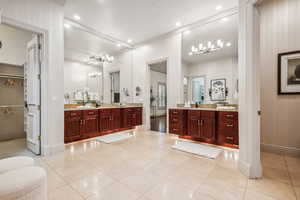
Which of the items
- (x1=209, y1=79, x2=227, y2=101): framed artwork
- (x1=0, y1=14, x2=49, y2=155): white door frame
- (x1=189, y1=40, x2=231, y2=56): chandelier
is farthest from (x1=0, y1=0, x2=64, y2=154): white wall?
(x1=209, y1=79, x2=227, y2=101): framed artwork

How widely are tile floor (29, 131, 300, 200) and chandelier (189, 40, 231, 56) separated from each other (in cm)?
267

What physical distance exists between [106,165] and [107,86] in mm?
3581

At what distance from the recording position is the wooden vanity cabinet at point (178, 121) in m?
3.84

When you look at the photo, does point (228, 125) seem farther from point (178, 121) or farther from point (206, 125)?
point (178, 121)

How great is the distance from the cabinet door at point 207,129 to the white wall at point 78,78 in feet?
12.4

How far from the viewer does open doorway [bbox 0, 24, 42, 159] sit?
2.98 metres

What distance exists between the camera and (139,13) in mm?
3574

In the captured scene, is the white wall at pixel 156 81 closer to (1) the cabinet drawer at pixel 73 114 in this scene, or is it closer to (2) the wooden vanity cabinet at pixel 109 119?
(2) the wooden vanity cabinet at pixel 109 119

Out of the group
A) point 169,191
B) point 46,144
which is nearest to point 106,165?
point 169,191

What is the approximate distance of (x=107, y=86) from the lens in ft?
17.7

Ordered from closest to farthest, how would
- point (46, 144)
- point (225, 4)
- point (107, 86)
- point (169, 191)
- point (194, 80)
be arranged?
point (169, 191) → point (46, 144) → point (225, 4) → point (194, 80) → point (107, 86)

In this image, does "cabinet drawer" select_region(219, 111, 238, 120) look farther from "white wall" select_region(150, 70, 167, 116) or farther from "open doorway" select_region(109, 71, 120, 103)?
"white wall" select_region(150, 70, 167, 116)

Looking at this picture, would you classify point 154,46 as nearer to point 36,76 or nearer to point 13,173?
point 36,76

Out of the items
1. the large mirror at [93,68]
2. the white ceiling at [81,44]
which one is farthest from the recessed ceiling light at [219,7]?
the white ceiling at [81,44]
